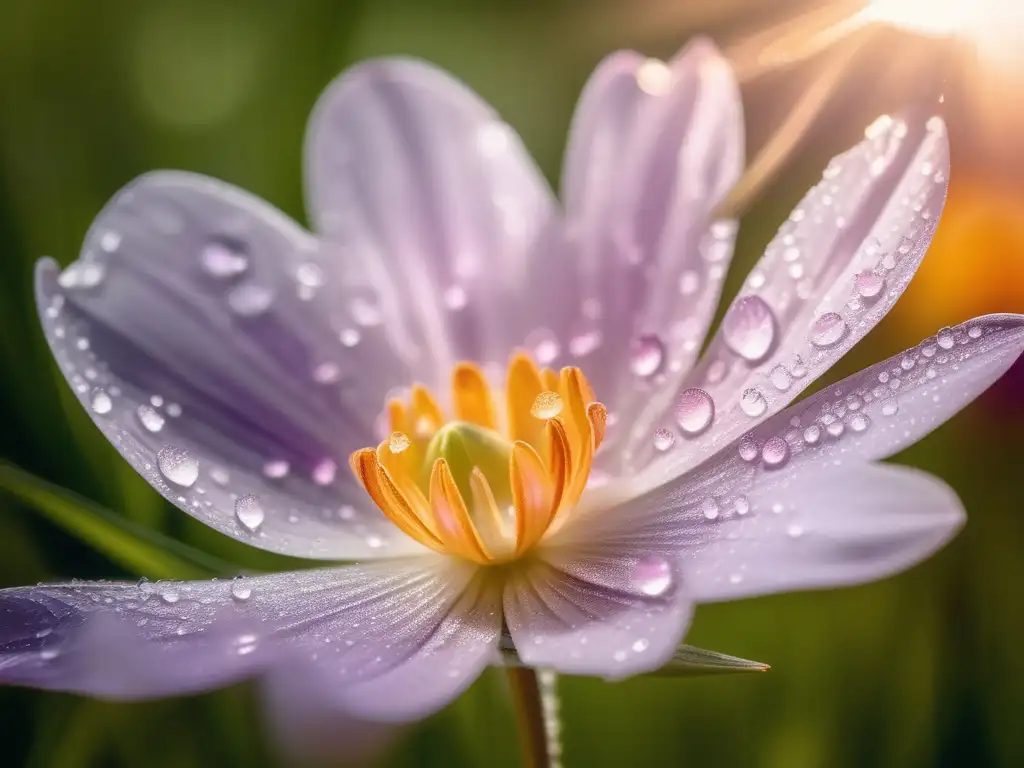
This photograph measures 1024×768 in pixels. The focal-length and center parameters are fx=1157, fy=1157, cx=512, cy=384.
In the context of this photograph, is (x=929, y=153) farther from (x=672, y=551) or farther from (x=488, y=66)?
(x=488, y=66)

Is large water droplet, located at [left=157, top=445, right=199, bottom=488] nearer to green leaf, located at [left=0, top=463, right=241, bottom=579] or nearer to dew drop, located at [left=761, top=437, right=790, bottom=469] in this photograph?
green leaf, located at [left=0, top=463, right=241, bottom=579]

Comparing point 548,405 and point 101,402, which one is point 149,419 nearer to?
point 101,402

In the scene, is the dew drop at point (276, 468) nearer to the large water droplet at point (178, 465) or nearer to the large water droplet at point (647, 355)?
the large water droplet at point (178, 465)

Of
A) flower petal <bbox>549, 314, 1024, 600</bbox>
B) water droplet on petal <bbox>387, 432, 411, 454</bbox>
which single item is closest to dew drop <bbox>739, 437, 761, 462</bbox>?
flower petal <bbox>549, 314, 1024, 600</bbox>

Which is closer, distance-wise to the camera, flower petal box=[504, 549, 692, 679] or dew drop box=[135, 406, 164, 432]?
flower petal box=[504, 549, 692, 679]

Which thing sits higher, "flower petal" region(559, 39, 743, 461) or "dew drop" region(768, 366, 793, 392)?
"flower petal" region(559, 39, 743, 461)

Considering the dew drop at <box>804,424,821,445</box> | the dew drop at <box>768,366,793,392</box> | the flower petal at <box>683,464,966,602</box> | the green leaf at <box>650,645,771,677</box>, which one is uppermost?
the dew drop at <box>768,366,793,392</box>

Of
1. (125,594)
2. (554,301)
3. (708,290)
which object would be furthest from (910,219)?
(125,594)

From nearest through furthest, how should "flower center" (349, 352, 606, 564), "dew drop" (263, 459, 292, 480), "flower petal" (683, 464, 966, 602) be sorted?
"flower petal" (683, 464, 966, 602), "flower center" (349, 352, 606, 564), "dew drop" (263, 459, 292, 480)
